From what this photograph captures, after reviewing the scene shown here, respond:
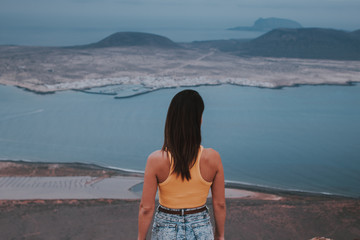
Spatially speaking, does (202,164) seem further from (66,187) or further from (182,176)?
(66,187)

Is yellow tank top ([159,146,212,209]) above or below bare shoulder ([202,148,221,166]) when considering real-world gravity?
below

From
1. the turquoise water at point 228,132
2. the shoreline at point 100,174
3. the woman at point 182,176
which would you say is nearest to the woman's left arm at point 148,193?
the woman at point 182,176

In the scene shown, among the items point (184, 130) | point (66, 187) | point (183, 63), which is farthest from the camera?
point (183, 63)

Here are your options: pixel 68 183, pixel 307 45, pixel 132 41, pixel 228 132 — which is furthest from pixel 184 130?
pixel 132 41

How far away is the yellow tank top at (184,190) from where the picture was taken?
1.04m

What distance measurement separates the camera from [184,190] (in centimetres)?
105

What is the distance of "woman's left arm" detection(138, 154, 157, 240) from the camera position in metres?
1.03

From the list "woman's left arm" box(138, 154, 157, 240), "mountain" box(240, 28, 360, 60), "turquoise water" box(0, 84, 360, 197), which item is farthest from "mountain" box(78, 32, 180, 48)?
"woman's left arm" box(138, 154, 157, 240)

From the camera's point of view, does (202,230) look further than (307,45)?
No

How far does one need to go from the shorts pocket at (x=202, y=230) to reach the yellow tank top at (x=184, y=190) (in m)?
0.06

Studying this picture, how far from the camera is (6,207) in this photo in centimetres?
293

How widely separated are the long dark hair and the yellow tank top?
18 millimetres

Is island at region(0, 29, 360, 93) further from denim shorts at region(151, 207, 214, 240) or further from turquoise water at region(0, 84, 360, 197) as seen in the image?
denim shorts at region(151, 207, 214, 240)

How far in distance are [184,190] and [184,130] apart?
19cm
